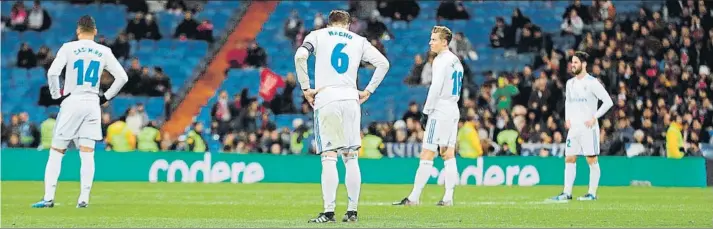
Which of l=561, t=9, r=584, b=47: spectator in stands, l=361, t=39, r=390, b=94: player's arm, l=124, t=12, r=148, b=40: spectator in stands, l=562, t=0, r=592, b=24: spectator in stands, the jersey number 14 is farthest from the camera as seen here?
l=124, t=12, r=148, b=40: spectator in stands

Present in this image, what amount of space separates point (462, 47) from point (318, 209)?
19.2 m

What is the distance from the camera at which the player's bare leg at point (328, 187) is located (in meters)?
12.3

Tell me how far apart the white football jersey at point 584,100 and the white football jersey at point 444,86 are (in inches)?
119

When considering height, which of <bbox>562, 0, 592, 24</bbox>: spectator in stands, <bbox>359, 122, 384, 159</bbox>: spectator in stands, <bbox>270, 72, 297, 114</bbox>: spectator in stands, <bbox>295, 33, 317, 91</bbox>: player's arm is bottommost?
<bbox>359, 122, 384, 159</bbox>: spectator in stands

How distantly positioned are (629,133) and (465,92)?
15.1 feet

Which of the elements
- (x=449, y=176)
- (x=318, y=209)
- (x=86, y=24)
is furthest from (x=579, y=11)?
(x=86, y=24)

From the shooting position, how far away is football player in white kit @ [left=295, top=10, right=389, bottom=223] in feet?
40.5

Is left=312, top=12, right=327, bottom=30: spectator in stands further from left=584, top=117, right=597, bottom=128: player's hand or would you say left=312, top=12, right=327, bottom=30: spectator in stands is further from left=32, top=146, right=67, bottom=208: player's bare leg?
left=32, top=146, right=67, bottom=208: player's bare leg

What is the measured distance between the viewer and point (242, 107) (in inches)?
1271

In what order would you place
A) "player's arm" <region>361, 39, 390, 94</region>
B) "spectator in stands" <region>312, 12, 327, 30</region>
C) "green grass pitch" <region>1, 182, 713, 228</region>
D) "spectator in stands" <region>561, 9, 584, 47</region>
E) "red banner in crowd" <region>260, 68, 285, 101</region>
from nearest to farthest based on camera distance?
1. "green grass pitch" <region>1, 182, 713, 228</region>
2. "player's arm" <region>361, 39, 390, 94</region>
3. "red banner in crowd" <region>260, 68, 285, 101</region>
4. "spectator in stands" <region>561, 9, 584, 47</region>
5. "spectator in stands" <region>312, 12, 327, 30</region>

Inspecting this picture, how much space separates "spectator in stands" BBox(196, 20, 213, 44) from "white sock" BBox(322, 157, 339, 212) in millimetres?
24641

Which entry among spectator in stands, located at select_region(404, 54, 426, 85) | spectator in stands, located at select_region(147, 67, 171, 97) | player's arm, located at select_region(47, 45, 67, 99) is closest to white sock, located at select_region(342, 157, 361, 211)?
player's arm, located at select_region(47, 45, 67, 99)

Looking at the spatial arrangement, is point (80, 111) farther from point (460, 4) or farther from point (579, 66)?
point (460, 4)

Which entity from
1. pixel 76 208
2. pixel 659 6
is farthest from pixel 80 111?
pixel 659 6
